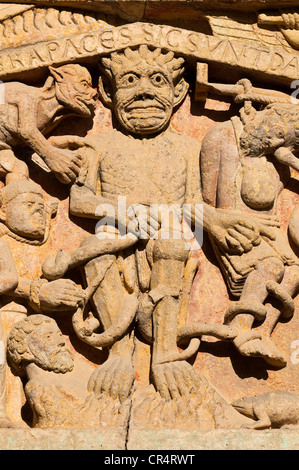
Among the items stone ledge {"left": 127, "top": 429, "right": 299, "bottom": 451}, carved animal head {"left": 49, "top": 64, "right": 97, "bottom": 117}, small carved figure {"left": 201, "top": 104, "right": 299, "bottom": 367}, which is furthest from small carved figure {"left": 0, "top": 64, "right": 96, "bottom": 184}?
stone ledge {"left": 127, "top": 429, "right": 299, "bottom": 451}

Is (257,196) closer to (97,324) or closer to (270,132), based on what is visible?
(270,132)

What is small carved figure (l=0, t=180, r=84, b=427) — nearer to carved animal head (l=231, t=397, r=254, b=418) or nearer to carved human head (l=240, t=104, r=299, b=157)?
carved animal head (l=231, t=397, r=254, b=418)

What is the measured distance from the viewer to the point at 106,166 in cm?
685

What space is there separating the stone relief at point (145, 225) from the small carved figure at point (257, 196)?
10 millimetres

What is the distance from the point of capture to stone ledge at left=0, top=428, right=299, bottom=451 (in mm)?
5949

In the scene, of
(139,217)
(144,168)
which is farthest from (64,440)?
(144,168)

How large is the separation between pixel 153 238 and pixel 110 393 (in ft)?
3.38

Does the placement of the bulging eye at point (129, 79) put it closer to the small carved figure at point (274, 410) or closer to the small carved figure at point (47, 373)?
the small carved figure at point (47, 373)

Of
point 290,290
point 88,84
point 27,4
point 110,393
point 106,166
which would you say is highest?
point 27,4

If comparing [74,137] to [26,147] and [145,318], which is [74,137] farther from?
[145,318]

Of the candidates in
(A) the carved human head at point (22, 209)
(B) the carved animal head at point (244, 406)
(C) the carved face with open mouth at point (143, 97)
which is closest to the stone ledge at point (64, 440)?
(B) the carved animal head at point (244, 406)

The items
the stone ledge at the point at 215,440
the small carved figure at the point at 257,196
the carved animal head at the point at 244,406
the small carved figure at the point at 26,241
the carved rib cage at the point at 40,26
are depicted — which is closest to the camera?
the stone ledge at the point at 215,440

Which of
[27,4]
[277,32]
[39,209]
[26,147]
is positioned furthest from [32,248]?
[277,32]

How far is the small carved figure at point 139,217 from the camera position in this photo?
6461 mm
